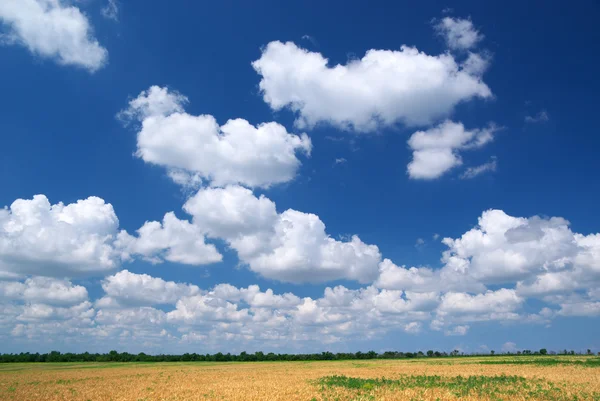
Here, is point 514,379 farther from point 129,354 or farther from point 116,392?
point 129,354

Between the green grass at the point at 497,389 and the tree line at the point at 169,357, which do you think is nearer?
the green grass at the point at 497,389

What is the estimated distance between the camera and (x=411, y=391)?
112 ft

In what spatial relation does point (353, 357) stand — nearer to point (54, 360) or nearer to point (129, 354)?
point (129, 354)

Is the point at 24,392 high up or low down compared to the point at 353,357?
up

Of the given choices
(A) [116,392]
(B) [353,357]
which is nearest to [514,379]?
(A) [116,392]

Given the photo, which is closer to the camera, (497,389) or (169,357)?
(497,389)

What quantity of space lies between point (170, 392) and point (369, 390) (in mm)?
19255

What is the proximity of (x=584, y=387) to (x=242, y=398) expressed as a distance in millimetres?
31159

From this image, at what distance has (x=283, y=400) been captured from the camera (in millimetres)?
31578

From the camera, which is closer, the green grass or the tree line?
the green grass

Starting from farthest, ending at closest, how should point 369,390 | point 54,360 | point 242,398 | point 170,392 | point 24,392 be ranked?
point 54,360 → point 24,392 → point 170,392 → point 369,390 → point 242,398

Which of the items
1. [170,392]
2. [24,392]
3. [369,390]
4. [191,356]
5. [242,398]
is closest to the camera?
[242,398]

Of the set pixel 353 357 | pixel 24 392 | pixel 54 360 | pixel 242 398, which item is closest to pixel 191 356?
→ pixel 54 360

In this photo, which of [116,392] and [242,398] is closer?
[242,398]
